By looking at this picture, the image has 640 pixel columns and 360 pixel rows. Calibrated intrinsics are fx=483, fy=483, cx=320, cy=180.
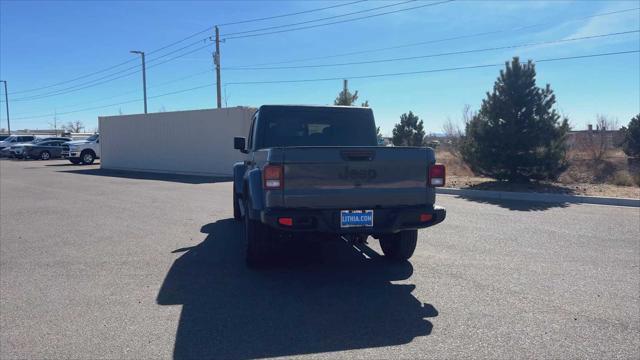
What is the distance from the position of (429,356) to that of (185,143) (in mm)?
21001

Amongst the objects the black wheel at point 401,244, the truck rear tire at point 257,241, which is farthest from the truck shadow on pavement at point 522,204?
the truck rear tire at point 257,241

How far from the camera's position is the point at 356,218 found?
509 cm

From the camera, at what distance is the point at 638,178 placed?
15.6 meters

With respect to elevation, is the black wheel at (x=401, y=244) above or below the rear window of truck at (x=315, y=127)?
below

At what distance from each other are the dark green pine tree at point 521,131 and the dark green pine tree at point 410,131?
11.2m

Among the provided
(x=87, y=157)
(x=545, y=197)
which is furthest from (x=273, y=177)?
(x=87, y=157)

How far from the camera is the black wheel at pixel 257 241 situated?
5.62 metres

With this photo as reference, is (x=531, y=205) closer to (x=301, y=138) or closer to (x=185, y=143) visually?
(x=301, y=138)

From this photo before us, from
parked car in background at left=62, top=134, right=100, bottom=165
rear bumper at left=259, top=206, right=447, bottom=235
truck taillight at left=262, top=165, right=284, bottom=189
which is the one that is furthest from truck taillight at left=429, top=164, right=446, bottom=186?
parked car in background at left=62, top=134, right=100, bottom=165

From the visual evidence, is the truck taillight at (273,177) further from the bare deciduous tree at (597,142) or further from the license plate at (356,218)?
the bare deciduous tree at (597,142)

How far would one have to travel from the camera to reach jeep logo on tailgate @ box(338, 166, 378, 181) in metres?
5.04

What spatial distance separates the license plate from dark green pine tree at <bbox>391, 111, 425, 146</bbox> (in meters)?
21.2

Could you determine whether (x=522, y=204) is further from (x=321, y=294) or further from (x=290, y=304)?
(x=290, y=304)

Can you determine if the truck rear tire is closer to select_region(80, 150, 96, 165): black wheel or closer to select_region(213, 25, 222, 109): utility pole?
select_region(213, 25, 222, 109): utility pole
